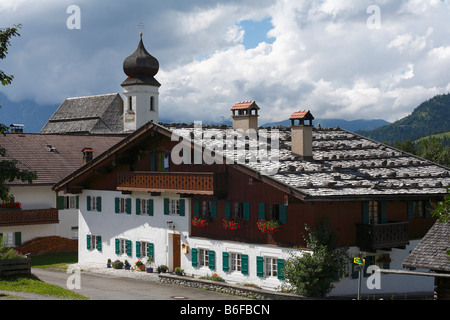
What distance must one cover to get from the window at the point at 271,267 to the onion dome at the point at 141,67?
45.7 metres

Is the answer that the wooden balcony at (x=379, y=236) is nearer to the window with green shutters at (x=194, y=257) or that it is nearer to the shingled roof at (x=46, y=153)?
the window with green shutters at (x=194, y=257)

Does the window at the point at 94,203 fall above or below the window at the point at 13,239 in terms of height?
above

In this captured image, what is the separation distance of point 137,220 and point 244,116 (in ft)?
25.6

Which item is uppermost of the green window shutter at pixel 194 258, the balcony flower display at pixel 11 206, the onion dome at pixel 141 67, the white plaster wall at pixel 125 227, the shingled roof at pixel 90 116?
the onion dome at pixel 141 67

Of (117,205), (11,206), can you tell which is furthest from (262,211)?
(11,206)

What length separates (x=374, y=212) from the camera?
92.6ft

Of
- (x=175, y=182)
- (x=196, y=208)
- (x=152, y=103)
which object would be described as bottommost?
(x=196, y=208)

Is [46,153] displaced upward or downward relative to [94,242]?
upward

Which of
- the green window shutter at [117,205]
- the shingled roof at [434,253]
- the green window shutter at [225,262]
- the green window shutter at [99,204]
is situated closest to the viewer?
the shingled roof at [434,253]

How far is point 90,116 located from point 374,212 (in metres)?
54.5

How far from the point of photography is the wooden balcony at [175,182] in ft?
94.2

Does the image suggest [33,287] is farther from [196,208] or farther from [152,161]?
[152,161]

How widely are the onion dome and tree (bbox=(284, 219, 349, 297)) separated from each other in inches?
1872

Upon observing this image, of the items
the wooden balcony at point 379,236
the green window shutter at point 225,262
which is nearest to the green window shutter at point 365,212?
the wooden balcony at point 379,236
